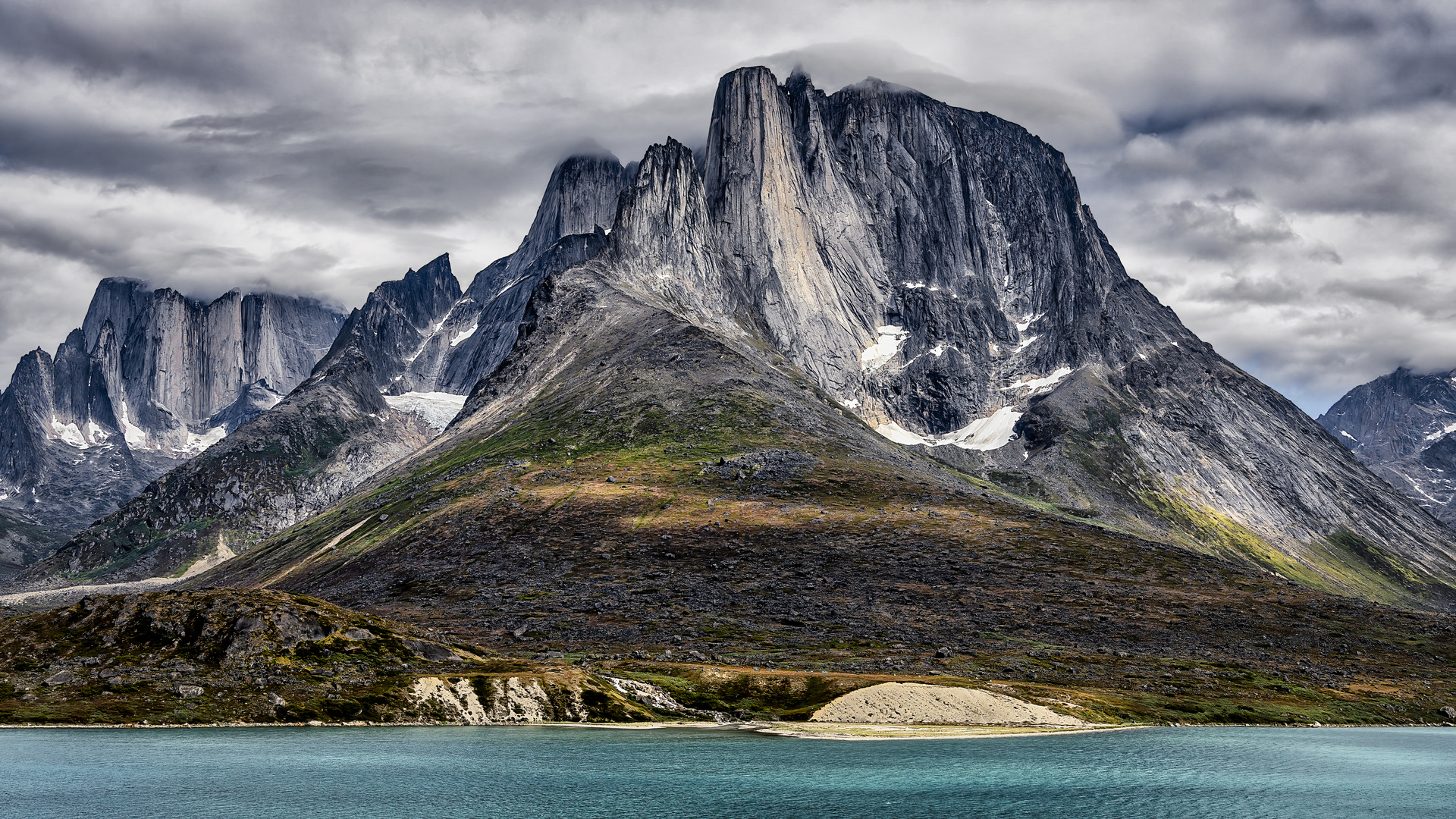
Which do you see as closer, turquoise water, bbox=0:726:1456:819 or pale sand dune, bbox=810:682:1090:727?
turquoise water, bbox=0:726:1456:819

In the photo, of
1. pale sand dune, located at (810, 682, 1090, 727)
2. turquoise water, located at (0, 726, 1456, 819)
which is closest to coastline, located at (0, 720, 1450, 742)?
pale sand dune, located at (810, 682, 1090, 727)

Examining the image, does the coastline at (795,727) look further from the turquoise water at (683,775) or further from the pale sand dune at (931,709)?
the turquoise water at (683,775)

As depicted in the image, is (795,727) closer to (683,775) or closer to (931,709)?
(931,709)

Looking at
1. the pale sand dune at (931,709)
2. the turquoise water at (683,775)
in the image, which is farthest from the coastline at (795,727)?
the turquoise water at (683,775)

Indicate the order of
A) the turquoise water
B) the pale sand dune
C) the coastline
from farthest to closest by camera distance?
the pale sand dune < the coastline < the turquoise water

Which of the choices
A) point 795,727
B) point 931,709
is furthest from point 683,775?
point 931,709

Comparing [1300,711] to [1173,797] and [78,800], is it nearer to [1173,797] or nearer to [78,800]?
[1173,797]

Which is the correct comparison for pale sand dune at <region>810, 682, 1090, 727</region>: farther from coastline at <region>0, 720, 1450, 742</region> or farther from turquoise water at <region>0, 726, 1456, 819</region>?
turquoise water at <region>0, 726, 1456, 819</region>
